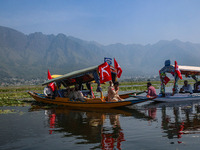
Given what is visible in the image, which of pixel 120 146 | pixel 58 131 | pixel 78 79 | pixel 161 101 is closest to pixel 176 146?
pixel 120 146

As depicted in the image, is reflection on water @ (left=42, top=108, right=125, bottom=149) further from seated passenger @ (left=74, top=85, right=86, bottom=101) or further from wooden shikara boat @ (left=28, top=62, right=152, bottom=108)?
seated passenger @ (left=74, top=85, right=86, bottom=101)

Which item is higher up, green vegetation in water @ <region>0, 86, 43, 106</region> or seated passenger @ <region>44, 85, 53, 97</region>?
seated passenger @ <region>44, 85, 53, 97</region>

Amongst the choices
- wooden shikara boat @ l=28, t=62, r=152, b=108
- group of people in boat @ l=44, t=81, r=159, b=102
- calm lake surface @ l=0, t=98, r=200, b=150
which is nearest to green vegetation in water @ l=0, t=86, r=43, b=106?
wooden shikara boat @ l=28, t=62, r=152, b=108

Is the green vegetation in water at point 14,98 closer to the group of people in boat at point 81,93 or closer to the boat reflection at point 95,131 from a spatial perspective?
the group of people in boat at point 81,93

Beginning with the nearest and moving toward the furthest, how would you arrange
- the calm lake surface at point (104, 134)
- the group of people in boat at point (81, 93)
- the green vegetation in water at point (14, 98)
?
the calm lake surface at point (104, 134) < the group of people in boat at point (81, 93) < the green vegetation in water at point (14, 98)

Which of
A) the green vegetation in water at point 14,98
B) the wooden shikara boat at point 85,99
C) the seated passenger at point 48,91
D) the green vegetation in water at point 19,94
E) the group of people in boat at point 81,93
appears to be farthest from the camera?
the green vegetation in water at point 19,94

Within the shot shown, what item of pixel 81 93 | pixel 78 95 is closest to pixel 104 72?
pixel 81 93

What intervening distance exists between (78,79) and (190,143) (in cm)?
1544

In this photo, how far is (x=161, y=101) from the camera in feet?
73.2

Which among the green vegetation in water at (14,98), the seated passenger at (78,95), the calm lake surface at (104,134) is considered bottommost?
the calm lake surface at (104,134)

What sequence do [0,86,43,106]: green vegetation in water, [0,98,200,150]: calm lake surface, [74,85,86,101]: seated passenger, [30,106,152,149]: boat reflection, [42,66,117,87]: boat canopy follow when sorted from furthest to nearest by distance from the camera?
[0,86,43,106]: green vegetation in water < [74,85,86,101]: seated passenger < [42,66,117,87]: boat canopy < [30,106,152,149]: boat reflection < [0,98,200,150]: calm lake surface

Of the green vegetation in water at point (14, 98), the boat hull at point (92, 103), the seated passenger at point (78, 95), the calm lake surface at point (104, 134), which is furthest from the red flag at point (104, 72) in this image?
the green vegetation in water at point (14, 98)

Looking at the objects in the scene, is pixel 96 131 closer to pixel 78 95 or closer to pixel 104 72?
pixel 104 72

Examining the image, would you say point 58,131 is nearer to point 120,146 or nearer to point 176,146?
point 120,146
